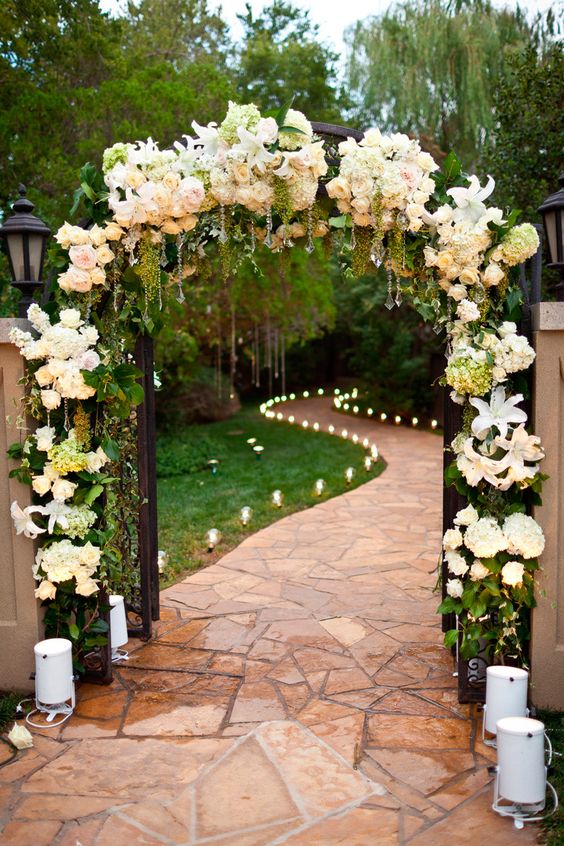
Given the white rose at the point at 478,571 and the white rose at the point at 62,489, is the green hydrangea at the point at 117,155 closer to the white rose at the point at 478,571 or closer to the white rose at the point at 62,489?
the white rose at the point at 62,489

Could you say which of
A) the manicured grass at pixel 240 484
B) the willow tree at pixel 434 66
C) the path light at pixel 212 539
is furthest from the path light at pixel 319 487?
the willow tree at pixel 434 66

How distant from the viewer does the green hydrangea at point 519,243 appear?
3.77m

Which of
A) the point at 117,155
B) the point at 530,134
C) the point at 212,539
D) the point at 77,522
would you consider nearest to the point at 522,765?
the point at 77,522

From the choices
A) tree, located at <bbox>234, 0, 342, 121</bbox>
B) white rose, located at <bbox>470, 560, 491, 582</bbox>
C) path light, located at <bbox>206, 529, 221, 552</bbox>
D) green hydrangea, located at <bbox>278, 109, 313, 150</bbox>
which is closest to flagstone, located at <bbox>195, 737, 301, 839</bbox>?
white rose, located at <bbox>470, 560, 491, 582</bbox>

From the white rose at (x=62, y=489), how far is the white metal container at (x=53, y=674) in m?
0.84

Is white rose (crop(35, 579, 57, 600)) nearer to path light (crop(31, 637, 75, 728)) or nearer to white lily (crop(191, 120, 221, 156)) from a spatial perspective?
path light (crop(31, 637, 75, 728))

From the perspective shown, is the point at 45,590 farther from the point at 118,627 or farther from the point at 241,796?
the point at 241,796

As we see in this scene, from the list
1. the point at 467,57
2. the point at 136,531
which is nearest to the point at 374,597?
the point at 136,531

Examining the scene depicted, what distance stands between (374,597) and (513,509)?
7.74ft

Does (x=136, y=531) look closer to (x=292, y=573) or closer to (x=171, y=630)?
(x=171, y=630)

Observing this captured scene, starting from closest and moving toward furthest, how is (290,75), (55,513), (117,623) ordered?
(55,513) < (117,623) < (290,75)

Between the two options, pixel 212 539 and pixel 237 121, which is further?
pixel 212 539

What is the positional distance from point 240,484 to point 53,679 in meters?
6.55

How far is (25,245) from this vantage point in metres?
4.18
